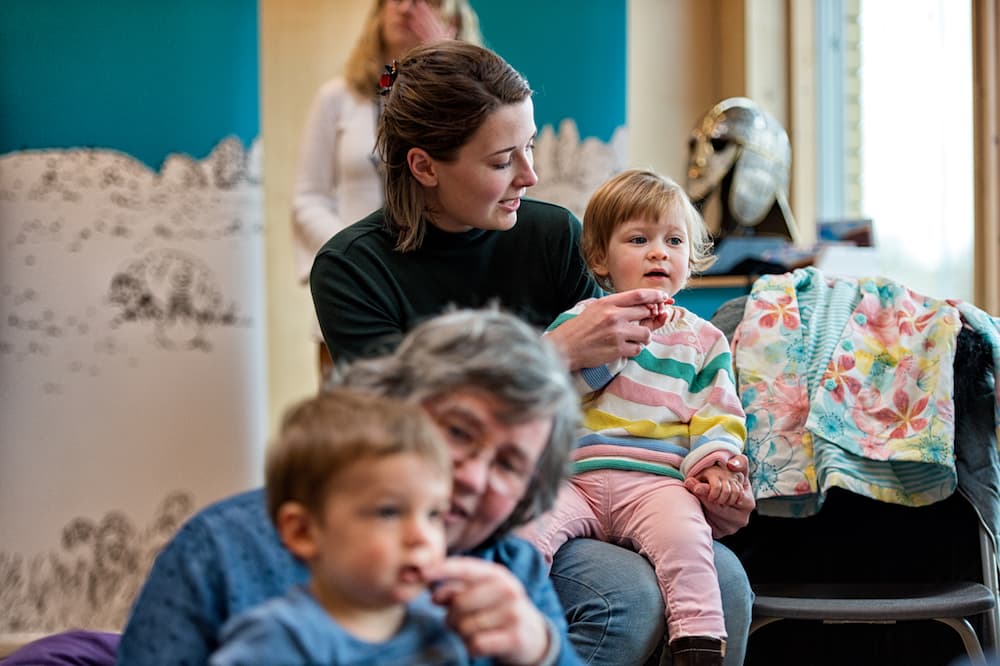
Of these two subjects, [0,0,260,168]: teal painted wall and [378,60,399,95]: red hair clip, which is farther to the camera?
[0,0,260,168]: teal painted wall

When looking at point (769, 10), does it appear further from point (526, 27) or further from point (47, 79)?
point (47, 79)

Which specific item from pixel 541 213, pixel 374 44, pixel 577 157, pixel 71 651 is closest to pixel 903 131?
pixel 577 157

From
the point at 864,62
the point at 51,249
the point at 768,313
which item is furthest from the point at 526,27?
the point at 768,313

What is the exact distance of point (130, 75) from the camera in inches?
147

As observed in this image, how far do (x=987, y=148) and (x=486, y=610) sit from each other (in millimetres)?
3110

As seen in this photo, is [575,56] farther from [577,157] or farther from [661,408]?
[661,408]

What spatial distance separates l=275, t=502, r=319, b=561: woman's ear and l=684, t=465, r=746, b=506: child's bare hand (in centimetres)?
98

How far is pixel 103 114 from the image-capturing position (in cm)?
372

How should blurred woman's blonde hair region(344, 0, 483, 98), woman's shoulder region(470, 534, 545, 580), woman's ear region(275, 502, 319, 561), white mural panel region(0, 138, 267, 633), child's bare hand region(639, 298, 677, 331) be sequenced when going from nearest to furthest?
woman's ear region(275, 502, 319, 561), woman's shoulder region(470, 534, 545, 580), child's bare hand region(639, 298, 677, 331), blurred woman's blonde hair region(344, 0, 483, 98), white mural panel region(0, 138, 267, 633)

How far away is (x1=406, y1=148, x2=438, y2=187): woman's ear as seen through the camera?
1.94 meters

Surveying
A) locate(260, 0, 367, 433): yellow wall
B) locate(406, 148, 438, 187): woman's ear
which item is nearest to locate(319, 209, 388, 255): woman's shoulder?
locate(406, 148, 438, 187): woman's ear

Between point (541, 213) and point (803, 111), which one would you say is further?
point (803, 111)

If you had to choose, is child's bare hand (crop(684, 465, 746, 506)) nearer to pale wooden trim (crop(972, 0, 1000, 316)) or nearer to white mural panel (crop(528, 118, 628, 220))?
white mural panel (crop(528, 118, 628, 220))

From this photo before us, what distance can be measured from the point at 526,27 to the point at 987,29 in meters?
1.37
